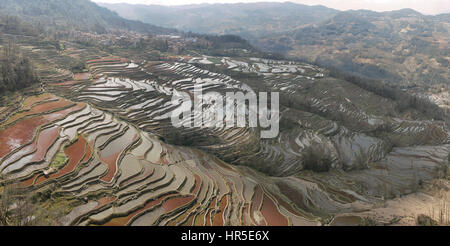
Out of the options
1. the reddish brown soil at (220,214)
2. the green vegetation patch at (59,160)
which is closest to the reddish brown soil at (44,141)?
the green vegetation patch at (59,160)

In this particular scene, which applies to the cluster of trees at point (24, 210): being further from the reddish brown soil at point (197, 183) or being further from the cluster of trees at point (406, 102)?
Answer: the cluster of trees at point (406, 102)

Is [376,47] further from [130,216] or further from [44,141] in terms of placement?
[130,216]

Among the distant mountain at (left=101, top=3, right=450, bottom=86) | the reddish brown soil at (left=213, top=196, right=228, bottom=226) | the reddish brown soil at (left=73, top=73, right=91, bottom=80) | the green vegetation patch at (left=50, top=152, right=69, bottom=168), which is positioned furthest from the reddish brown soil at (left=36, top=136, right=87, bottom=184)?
the distant mountain at (left=101, top=3, right=450, bottom=86)

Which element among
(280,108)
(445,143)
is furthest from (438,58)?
(280,108)

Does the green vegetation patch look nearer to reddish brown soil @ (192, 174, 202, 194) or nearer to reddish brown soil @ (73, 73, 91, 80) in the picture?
reddish brown soil @ (192, 174, 202, 194)

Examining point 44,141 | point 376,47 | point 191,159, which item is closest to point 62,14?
point 44,141

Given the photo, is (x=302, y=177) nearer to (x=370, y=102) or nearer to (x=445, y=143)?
(x=445, y=143)

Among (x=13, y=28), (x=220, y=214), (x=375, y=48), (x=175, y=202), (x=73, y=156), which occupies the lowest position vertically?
(x=220, y=214)
